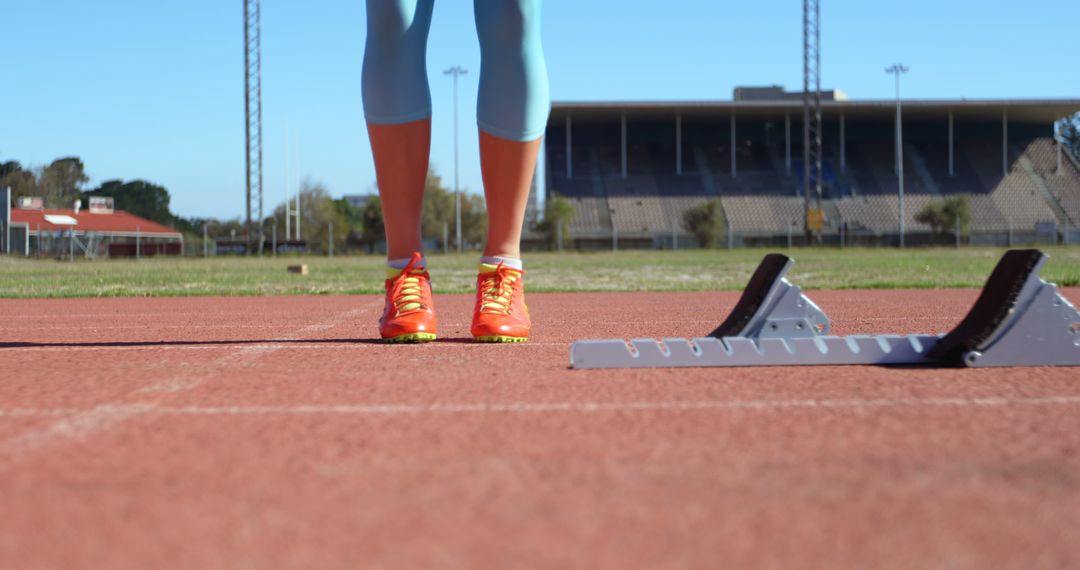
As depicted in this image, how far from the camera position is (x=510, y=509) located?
1.00m

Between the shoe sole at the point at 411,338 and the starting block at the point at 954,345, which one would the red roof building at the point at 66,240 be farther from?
the starting block at the point at 954,345

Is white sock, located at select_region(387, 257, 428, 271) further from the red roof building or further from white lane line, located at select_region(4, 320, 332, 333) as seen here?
the red roof building

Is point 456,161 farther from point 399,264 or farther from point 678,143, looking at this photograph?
point 399,264

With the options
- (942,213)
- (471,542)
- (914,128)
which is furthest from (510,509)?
(914,128)

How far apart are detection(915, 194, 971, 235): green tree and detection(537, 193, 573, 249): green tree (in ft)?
46.7

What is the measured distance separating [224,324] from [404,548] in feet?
11.1

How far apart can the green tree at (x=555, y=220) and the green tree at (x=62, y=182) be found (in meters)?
24.5

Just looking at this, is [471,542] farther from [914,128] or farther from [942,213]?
[914,128]

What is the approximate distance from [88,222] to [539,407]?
162 ft

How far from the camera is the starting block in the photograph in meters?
2.16

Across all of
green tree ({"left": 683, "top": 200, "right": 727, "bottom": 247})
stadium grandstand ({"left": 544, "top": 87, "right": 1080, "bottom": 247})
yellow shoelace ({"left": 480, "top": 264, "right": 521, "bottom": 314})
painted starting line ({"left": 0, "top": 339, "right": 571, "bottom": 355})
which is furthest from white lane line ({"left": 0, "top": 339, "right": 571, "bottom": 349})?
green tree ({"left": 683, "top": 200, "right": 727, "bottom": 247})

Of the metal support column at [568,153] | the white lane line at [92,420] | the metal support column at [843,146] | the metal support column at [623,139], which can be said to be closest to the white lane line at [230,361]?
the white lane line at [92,420]

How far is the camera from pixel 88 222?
46.3m

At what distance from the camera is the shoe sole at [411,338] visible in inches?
111
